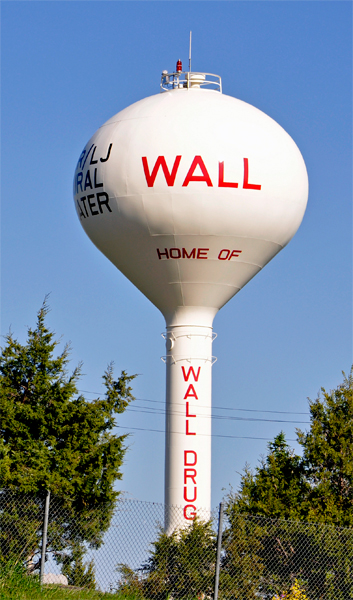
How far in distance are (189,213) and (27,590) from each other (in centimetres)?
919

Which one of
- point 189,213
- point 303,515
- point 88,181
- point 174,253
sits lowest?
point 303,515

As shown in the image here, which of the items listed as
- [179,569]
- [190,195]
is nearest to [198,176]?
[190,195]

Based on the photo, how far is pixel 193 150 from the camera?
19.0 m

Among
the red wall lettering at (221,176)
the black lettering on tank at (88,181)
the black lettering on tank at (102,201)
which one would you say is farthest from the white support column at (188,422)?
the black lettering on tank at (88,181)

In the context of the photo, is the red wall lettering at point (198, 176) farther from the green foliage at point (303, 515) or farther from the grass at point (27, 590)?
the grass at point (27, 590)

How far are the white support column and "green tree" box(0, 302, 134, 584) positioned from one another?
1.22 meters

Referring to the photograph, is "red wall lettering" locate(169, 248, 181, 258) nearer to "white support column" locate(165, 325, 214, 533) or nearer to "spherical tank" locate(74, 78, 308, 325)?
"spherical tank" locate(74, 78, 308, 325)

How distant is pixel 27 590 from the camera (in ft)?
39.9

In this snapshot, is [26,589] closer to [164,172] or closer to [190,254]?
[190,254]

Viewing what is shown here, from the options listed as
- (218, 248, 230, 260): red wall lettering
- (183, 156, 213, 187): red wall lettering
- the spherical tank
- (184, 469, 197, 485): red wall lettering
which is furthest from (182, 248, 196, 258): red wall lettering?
(184, 469, 197, 485): red wall lettering

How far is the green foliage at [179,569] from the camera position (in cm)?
1527

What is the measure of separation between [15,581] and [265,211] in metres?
10.2

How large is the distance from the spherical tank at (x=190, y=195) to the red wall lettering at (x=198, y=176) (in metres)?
0.02

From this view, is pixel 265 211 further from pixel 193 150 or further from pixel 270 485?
pixel 270 485
